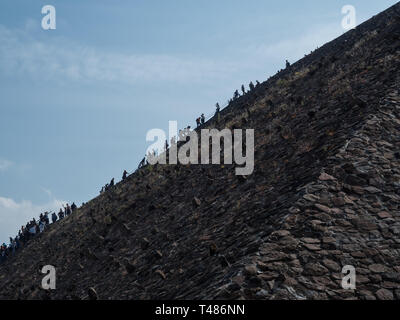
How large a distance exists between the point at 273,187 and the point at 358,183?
3.21 meters

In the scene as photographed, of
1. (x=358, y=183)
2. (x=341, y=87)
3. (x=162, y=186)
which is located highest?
(x=341, y=87)

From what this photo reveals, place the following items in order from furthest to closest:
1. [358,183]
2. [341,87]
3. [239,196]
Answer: [341,87] < [239,196] < [358,183]

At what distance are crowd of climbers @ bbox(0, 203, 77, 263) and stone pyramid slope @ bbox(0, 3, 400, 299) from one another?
16.9 metres

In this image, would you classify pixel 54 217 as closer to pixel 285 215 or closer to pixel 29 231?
pixel 29 231

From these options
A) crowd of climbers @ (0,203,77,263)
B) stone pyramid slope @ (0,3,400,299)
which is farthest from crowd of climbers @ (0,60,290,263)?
stone pyramid slope @ (0,3,400,299)

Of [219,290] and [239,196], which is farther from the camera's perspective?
[239,196]

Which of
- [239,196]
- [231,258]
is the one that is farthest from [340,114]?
[231,258]

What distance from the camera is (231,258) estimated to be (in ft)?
41.3

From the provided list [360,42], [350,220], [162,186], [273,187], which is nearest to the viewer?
[350,220]

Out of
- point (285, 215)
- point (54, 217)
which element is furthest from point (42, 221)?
point (285, 215)

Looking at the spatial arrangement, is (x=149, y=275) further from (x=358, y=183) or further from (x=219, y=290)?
(x=358, y=183)

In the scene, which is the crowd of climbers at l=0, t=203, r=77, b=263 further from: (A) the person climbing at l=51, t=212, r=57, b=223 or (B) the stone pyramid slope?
(B) the stone pyramid slope

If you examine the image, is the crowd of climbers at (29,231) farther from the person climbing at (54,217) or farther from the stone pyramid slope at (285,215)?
the stone pyramid slope at (285,215)

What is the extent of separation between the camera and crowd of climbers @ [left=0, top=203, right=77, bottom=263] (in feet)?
156
